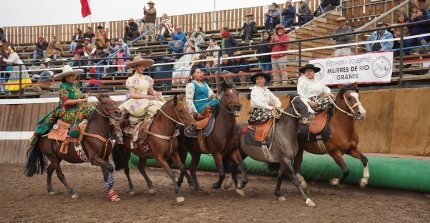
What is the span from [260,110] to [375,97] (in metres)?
3.08

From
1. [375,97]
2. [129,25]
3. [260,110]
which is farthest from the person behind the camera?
[129,25]

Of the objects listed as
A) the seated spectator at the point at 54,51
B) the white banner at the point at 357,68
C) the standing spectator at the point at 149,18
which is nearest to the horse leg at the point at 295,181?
the white banner at the point at 357,68

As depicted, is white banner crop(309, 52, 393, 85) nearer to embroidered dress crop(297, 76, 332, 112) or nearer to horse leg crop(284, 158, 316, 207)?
embroidered dress crop(297, 76, 332, 112)

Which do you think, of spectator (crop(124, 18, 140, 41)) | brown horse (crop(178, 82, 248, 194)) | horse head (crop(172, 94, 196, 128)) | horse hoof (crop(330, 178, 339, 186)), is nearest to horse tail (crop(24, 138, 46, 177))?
horse head (crop(172, 94, 196, 128))

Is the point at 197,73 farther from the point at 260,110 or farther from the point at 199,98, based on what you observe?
the point at 260,110

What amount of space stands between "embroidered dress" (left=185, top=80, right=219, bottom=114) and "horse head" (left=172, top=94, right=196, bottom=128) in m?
0.70

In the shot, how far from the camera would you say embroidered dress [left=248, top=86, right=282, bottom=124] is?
10.9 metres

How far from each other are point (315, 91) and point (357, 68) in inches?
60.0

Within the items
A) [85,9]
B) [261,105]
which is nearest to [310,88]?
[261,105]

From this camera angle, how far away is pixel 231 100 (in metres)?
10.7

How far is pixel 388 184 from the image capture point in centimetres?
1107

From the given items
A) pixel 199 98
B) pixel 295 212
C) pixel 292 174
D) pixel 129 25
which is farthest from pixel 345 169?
pixel 129 25

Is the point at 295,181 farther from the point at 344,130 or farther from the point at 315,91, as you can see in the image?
the point at 315,91

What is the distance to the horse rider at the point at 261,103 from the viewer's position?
10859mm
